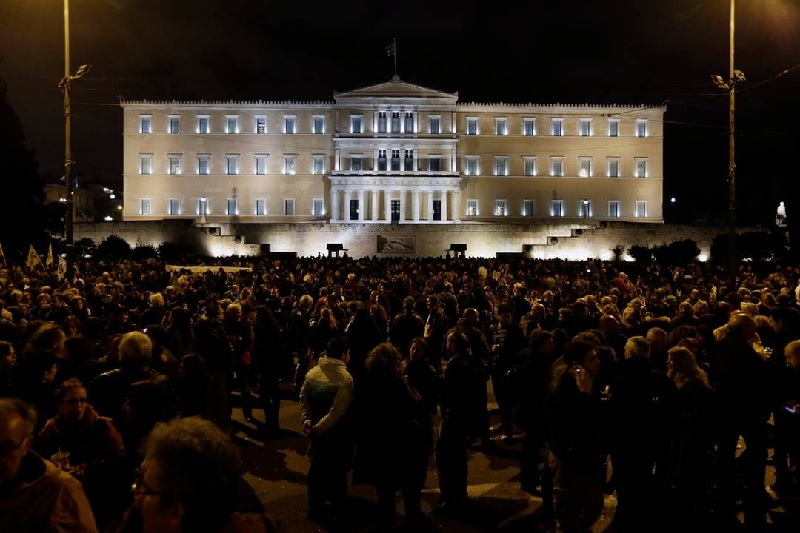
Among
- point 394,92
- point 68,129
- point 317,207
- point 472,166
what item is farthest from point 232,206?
point 68,129

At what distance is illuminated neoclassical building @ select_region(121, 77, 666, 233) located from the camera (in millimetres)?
54500

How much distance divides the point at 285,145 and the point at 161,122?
431 inches

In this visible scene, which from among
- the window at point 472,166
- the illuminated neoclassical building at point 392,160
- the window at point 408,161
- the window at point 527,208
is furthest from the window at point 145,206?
the window at point 527,208

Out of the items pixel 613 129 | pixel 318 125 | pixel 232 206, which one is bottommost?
pixel 232 206

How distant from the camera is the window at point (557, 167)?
57.1 m

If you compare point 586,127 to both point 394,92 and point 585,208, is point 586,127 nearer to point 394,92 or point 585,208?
point 585,208

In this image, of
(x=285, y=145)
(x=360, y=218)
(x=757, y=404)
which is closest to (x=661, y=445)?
(x=757, y=404)

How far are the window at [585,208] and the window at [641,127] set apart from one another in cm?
751

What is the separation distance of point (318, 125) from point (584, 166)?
2395 cm

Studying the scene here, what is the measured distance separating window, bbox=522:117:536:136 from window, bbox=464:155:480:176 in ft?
15.9

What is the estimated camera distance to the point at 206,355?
259 inches

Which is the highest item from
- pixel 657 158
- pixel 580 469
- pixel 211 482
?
pixel 657 158

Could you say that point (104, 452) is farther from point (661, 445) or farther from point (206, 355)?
point (661, 445)

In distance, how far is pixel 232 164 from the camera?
56.2m
